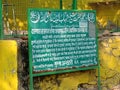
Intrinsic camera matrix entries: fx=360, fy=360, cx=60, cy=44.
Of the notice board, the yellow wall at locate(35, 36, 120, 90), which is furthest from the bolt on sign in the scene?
the yellow wall at locate(35, 36, 120, 90)

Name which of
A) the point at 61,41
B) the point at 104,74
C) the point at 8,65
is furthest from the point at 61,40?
the point at 104,74

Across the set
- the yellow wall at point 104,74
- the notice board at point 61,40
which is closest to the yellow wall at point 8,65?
the notice board at point 61,40

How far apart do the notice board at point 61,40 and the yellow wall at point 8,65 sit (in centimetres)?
28

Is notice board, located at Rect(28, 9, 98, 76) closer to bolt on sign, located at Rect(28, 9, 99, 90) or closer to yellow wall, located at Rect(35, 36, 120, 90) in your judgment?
bolt on sign, located at Rect(28, 9, 99, 90)

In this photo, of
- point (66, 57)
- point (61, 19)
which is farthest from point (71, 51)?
point (61, 19)

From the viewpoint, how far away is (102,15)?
30.8 feet

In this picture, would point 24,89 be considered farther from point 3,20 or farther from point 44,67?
point 3,20

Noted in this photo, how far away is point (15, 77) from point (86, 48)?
160 cm

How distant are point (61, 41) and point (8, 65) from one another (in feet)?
3.53

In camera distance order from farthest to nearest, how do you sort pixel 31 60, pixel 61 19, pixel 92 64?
pixel 92 64 < pixel 61 19 < pixel 31 60

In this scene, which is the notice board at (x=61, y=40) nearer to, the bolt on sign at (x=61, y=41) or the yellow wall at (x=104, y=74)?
the bolt on sign at (x=61, y=41)

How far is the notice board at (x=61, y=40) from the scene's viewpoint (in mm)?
5953

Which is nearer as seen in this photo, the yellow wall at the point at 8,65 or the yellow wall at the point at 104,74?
the yellow wall at the point at 8,65

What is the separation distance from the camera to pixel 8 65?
19.1 ft
